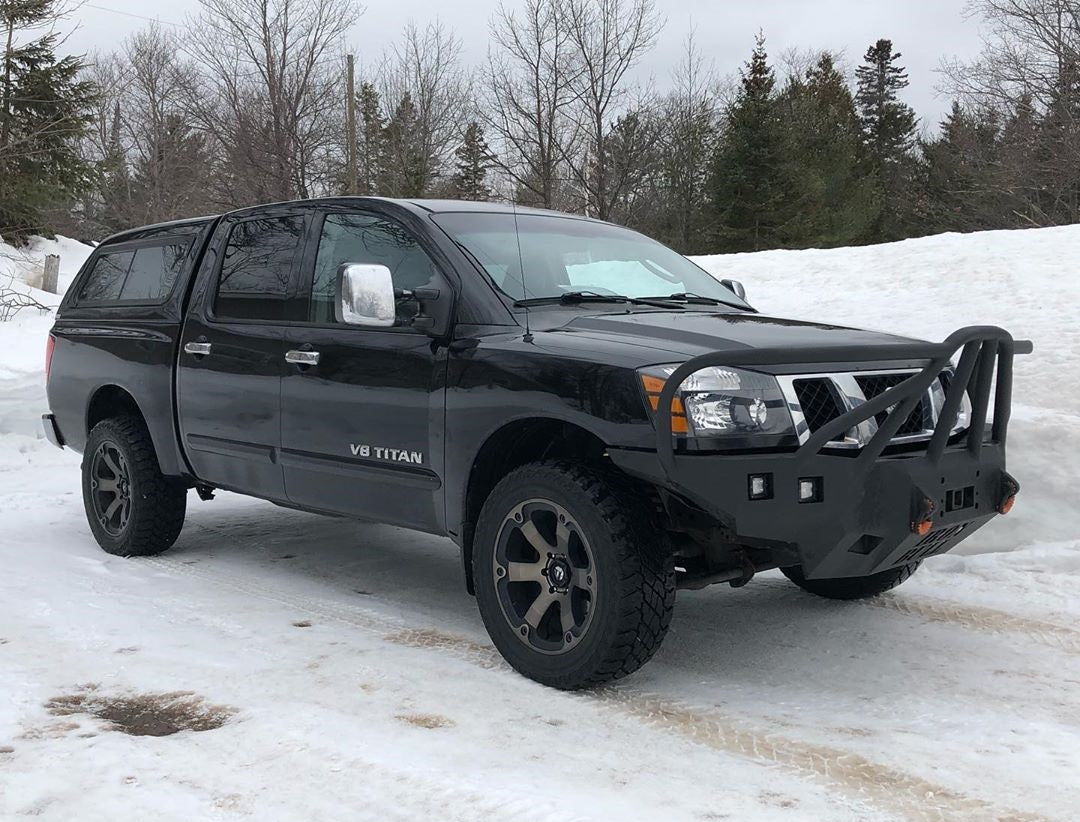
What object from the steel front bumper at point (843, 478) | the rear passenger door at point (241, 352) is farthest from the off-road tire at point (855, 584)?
the rear passenger door at point (241, 352)

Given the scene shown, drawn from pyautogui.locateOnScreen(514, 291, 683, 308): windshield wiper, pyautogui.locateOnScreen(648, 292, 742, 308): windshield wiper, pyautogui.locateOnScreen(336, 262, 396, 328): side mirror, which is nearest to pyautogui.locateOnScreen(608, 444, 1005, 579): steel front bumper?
pyautogui.locateOnScreen(514, 291, 683, 308): windshield wiper

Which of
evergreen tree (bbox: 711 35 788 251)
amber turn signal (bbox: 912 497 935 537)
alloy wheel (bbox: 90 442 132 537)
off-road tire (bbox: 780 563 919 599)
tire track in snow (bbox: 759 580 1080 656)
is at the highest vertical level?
evergreen tree (bbox: 711 35 788 251)

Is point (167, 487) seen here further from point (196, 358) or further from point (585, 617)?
point (585, 617)

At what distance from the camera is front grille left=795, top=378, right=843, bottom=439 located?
347cm

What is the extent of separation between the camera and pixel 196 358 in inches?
214

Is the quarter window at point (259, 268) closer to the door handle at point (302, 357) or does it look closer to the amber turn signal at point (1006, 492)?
the door handle at point (302, 357)

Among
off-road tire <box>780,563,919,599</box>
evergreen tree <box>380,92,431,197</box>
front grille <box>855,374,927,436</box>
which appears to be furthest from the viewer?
evergreen tree <box>380,92,431,197</box>

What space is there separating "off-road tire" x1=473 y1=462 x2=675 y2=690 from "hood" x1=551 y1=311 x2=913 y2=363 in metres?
0.49

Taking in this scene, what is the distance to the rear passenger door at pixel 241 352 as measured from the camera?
4969 mm

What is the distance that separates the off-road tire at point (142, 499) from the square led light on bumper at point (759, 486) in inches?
145

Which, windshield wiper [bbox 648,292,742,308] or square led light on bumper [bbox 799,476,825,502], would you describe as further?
windshield wiper [bbox 648,292,742,308]

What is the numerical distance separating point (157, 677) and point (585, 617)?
5.13 feet

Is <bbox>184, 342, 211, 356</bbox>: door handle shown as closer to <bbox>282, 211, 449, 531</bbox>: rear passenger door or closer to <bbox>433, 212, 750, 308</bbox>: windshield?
<bbox>282, 211, 449, 531</bbox>: rear passenger door

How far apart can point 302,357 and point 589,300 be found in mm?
1321
